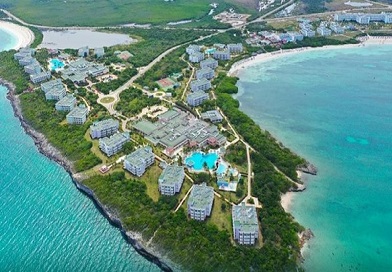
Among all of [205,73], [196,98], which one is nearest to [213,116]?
[196,98]

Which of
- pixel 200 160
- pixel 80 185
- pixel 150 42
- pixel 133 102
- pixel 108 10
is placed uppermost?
pixel 200 160

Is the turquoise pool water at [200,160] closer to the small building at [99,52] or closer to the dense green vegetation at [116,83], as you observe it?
the dense green vegetation at [116,83]

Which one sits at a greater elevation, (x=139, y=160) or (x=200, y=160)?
(x=139, y=160)

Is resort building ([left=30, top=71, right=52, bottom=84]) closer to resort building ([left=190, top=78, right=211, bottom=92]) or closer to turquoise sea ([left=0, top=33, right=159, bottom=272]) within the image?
turquoise sea ([left=0, top=33, right=159, bottom=272])

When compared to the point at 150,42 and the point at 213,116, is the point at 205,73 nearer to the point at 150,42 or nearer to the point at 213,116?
the point at 213,116

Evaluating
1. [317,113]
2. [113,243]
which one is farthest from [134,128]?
[317,113]

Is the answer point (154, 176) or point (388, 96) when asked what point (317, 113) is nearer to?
point (388, 96)
